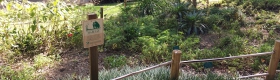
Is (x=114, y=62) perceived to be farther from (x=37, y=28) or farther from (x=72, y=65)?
(x=37, y=28)

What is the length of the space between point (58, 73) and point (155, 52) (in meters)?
1.63

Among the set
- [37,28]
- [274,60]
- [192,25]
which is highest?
[37,28]

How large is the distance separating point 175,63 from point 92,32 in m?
1.11

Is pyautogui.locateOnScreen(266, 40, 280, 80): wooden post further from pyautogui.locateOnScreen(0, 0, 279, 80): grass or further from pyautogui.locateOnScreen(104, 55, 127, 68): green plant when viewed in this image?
pyautogui.locateOnScreen(104, 55, 127, 68): green plant

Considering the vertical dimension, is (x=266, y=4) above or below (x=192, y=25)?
above

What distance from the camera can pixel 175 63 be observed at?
2.84 m

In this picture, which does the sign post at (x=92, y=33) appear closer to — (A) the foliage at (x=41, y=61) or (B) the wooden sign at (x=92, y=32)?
(B) the wooden sign at (x=92, y=32)

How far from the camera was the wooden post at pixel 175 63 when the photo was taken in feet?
9.12

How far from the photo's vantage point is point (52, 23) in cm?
472

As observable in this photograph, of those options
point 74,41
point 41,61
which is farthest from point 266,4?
point 41,61

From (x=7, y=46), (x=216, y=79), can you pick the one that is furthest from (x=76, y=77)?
(x=216, y=79)

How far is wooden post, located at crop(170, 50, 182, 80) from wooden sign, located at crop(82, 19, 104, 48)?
0.92m

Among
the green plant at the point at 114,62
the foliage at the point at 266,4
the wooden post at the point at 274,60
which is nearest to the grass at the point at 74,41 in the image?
the green plant at the point at 114,62

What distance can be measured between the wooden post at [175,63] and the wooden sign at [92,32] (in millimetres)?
916
